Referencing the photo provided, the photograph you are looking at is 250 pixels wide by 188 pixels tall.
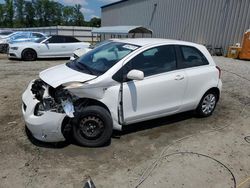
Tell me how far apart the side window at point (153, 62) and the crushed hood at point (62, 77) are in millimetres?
496

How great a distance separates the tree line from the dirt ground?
306ft

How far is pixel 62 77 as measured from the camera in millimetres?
4090

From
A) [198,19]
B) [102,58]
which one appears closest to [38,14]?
[198,19]

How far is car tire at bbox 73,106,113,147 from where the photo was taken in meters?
3.93

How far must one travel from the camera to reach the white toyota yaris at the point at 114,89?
12.6 ft

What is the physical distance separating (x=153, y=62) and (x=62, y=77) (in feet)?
5.06

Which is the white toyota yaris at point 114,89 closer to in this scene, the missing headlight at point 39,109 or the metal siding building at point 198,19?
the missing headlight at point 39,109

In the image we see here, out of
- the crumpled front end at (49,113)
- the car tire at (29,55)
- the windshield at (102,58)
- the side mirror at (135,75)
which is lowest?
the car tire at (29,55)

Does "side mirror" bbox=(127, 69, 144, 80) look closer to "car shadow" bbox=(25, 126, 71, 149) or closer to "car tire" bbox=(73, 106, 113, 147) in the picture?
"car tire" bbox=(73, 106, 113, 147)

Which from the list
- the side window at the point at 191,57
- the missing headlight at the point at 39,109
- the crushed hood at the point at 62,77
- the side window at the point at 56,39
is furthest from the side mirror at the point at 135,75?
the side window at the point at 56,39

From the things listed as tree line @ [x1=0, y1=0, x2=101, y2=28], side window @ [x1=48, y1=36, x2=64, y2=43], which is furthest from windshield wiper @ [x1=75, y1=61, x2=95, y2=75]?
tree line @ [x1=0, y1=0, x2=101, y2=28]

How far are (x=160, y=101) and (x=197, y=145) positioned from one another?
95cm

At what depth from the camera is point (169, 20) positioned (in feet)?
82.7

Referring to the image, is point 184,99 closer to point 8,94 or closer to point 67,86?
point 67,86
